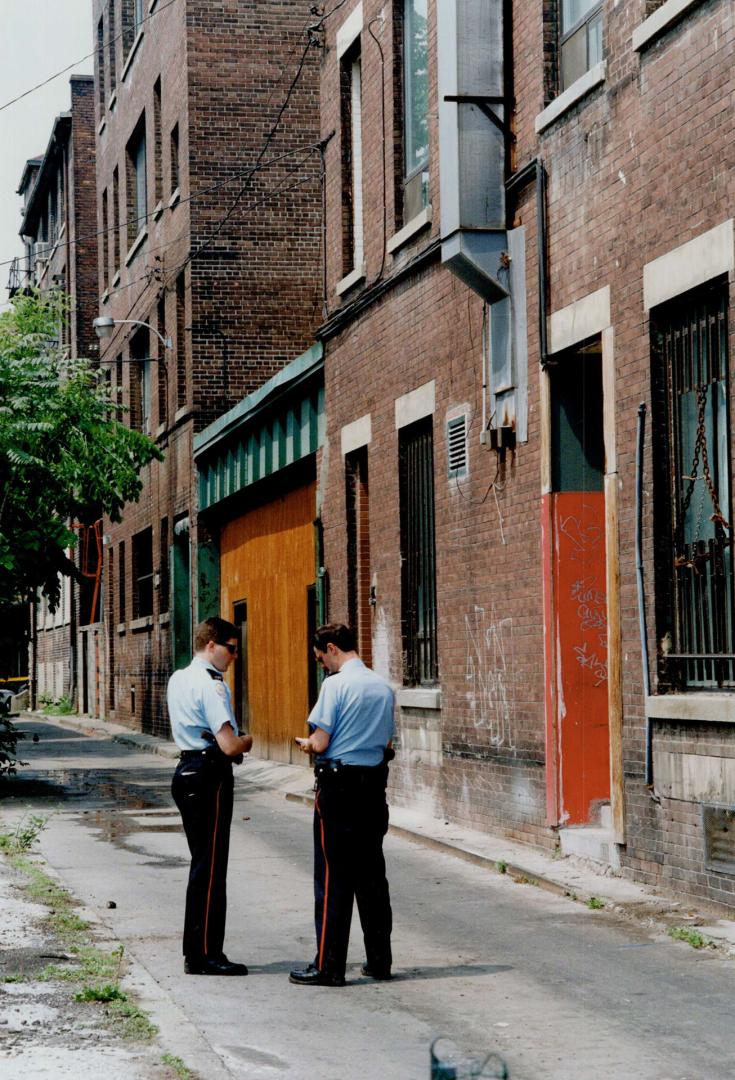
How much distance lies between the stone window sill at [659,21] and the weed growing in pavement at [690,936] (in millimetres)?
5329

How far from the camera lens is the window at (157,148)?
31231 mm

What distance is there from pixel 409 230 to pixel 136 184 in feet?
66.1

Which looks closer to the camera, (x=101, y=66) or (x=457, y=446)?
(x=457, y=446)

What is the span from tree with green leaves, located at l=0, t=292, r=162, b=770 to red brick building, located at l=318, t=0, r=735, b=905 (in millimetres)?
3423

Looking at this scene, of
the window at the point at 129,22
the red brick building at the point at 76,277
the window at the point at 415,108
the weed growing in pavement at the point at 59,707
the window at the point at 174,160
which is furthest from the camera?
the weed growing in pavement at the point at 59,707

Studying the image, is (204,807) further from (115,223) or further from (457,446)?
(115,223)

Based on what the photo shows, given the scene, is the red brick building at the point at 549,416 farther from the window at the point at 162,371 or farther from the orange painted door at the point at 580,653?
the window at the point at 162,371

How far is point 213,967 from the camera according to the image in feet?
27.3

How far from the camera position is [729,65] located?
31.5 ft

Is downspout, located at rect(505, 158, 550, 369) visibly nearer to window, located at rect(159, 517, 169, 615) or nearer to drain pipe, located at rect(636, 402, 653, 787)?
drain pipe, located at rect(636, 402, 653, 787)

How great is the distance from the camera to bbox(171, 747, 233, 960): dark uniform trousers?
27.3 ft

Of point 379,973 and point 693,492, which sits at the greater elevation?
point 693,492

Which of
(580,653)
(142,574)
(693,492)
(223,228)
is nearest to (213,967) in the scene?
(693,492)

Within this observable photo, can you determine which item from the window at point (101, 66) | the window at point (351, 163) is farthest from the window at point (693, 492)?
the window at point (101, 66)
